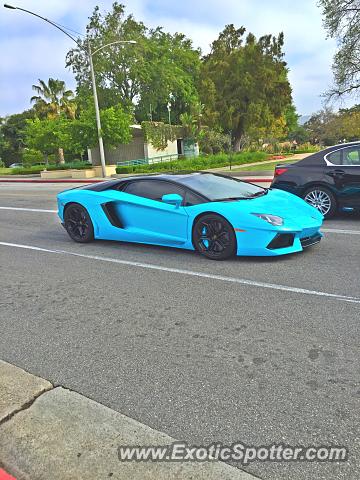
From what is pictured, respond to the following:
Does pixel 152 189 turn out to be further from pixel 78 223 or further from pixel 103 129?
pixel 103 129

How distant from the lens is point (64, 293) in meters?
4.62

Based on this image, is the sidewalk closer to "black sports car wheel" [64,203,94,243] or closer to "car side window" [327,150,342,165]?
"black sports car wheel" [64,203,94,243]

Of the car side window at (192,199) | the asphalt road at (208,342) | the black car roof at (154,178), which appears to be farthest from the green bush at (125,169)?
the car side window at (192,199)

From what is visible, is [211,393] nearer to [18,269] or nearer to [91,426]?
[91,426]

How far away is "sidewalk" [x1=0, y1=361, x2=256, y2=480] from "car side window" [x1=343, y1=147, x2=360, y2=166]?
22.1ft

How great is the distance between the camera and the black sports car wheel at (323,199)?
308 inches

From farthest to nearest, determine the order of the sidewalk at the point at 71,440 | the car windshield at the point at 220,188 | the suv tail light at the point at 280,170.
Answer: the suv tail light at the point at 280,170 → the car windshield at the point at 220,188 → the sidewalk at the point at 71,440

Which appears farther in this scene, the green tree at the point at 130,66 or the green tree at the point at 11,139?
the green tree at the point at 11,139

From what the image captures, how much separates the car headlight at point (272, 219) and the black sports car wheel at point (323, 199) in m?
3.15

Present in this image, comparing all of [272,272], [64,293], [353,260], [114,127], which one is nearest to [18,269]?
[64,293]

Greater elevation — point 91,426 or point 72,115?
point 72,115

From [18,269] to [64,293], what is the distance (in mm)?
1458

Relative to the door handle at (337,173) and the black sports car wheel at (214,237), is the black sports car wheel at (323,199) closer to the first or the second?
the door handle at (337,173)

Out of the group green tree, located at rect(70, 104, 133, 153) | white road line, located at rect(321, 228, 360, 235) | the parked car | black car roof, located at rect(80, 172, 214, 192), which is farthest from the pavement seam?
green tree, located at rect(70, 104, 133, 153)
